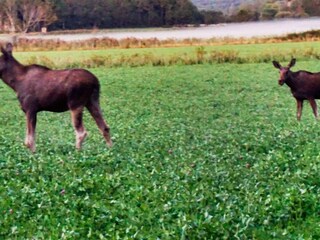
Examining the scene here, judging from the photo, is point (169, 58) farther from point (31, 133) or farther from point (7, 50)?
point (31, 133)

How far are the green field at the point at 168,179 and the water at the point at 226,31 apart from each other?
32035 millimetres

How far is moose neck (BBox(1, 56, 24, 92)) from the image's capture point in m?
14.0

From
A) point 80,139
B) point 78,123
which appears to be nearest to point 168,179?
point 80,139

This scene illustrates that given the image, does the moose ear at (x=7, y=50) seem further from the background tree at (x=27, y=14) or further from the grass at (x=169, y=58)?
the background tree at (x=27, y=14)

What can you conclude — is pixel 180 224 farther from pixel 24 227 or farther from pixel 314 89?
pixel 314 89

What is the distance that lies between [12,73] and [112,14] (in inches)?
1512

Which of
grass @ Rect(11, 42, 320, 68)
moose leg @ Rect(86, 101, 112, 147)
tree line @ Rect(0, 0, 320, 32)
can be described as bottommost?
grass @ Rect(11, 42, 320, 68)

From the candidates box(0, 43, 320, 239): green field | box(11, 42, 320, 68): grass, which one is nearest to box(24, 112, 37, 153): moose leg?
box(0, 43, 320, 239): green field

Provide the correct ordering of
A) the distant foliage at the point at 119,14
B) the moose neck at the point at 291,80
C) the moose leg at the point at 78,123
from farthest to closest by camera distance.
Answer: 1. the distant foliage at the point at 119,14
2. the moose neck at the point at 291,80
3. the moose leg at the point at 78,123

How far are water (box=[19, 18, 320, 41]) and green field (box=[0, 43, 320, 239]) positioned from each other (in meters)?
32.0

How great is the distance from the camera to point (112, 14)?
51938mm

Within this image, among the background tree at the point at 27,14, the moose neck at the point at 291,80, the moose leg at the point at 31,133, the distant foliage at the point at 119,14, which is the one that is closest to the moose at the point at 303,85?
the moose neck at the point at 291,80

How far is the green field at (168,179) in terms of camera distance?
750cm

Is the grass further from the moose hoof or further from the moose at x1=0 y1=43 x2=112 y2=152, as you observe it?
the moose hoof
